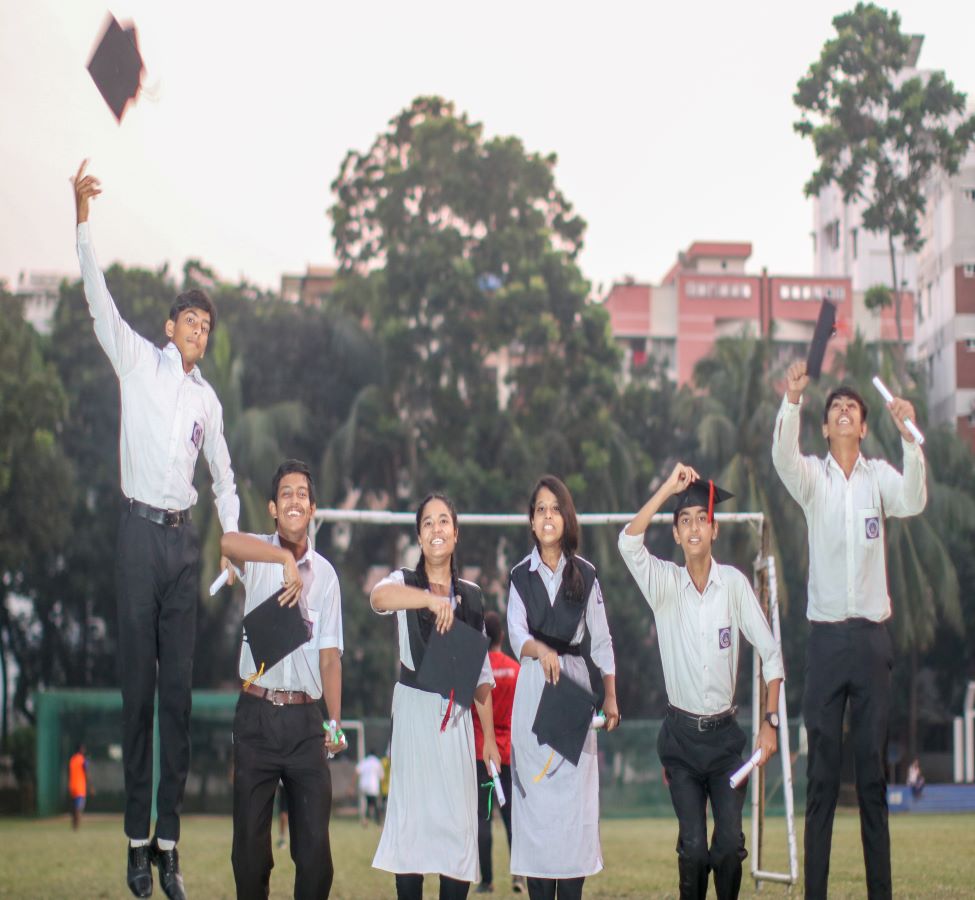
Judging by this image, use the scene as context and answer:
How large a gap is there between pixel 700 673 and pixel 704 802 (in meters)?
0.65

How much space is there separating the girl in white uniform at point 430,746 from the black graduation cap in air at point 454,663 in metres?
0.08

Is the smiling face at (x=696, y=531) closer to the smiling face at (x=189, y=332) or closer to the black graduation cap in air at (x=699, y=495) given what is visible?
the black graduation cap in air at (x=699, y=495)

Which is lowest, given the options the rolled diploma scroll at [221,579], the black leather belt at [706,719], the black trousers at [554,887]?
the black trousers at [554,887]

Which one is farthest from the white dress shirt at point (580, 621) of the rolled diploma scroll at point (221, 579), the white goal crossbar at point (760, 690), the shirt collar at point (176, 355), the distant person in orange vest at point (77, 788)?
the distant person in orange vest at point (77, 788)

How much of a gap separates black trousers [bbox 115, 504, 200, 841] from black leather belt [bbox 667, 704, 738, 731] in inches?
97.1

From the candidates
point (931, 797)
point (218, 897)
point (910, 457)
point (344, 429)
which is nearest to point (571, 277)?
point (344, 429)

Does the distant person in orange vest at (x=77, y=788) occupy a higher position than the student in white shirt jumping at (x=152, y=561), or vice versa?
the student in white shirt jumping at (x=152, y=561)

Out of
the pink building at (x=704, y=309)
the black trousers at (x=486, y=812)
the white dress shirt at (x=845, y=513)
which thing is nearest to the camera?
the white dress shirt at (x=845, y=513)

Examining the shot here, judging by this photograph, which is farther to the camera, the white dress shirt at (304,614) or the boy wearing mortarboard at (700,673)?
the boy wearing mortarboard at (700,673)

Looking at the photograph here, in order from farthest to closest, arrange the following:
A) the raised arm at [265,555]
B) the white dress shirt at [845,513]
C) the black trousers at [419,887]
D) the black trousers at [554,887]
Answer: the white dress shirt at [845,513] → the black trousers at [554,887] → the black trousers at [419,887] → the raised arm at [265,555]

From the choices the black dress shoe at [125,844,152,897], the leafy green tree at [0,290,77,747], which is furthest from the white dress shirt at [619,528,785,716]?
the leafy green tree at [0,290,77,747]

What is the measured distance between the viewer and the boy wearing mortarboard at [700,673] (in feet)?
24.6

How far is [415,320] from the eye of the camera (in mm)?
37500

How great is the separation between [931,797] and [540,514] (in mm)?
34367
